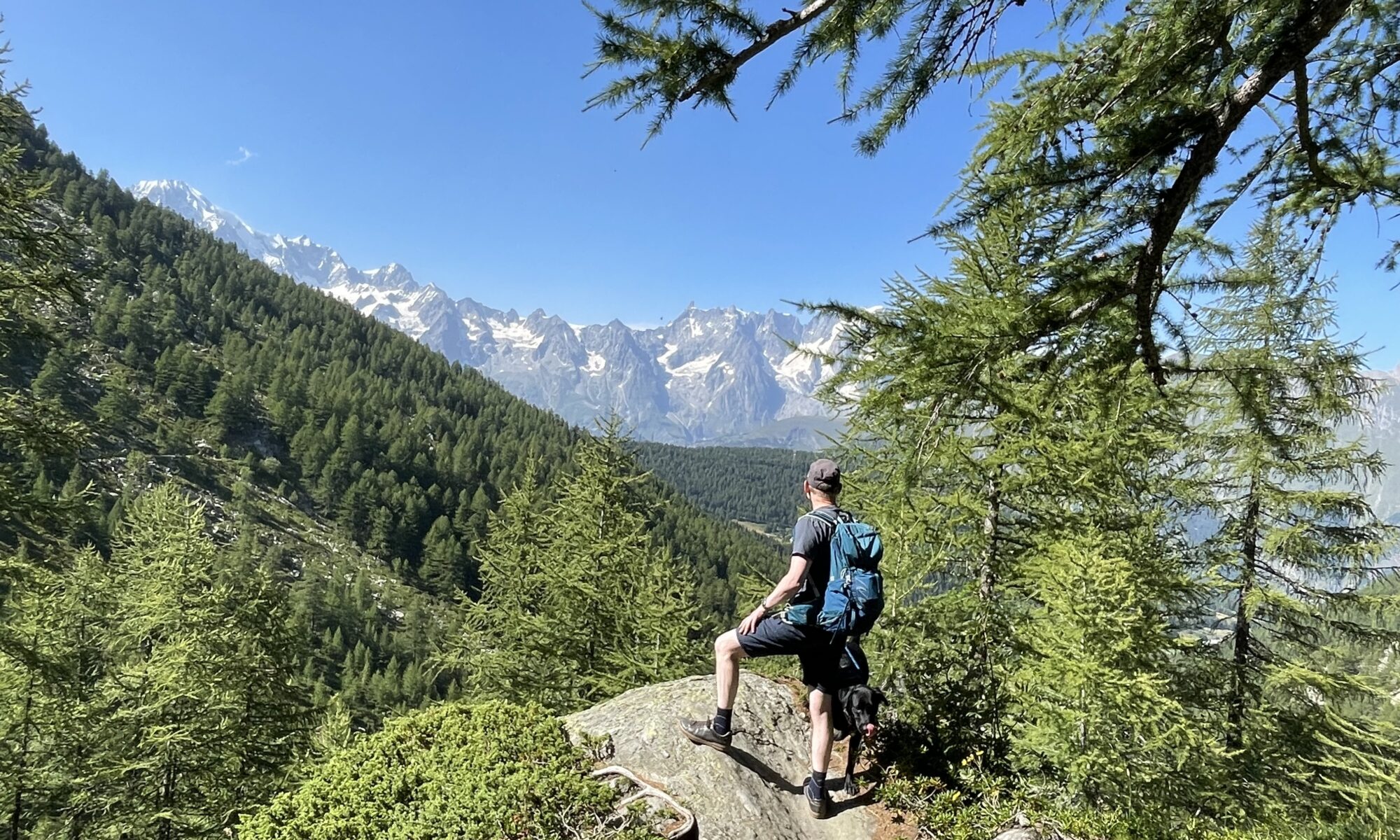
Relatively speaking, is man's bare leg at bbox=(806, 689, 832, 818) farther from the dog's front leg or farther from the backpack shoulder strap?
the backpack shoulder strap

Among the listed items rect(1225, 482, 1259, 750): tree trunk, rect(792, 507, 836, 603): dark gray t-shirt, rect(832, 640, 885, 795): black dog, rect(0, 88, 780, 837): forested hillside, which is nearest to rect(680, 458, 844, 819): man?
rect(792, 507, 836, 603): dark gray t-shirt

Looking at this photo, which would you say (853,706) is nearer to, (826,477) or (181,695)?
(826,477)

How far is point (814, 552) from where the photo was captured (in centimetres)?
438

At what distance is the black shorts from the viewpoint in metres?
4.46

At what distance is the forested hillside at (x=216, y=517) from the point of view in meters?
9.25

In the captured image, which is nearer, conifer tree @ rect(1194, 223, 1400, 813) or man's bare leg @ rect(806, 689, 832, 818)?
man's bare leg @ rect(806, 689, 832, 818)

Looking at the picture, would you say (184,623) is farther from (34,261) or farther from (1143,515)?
(1143,515)

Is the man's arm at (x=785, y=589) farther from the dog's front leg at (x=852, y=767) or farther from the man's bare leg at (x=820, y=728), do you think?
the dog's front leg at (x=852, y=767)

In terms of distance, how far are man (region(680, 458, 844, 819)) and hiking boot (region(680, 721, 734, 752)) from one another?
165 millimetres

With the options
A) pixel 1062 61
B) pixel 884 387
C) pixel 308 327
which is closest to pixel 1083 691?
pixel 884 387

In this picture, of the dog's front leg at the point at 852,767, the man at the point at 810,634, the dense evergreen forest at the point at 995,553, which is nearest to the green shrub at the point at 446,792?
the dense evergreen forest at the point at 995,553

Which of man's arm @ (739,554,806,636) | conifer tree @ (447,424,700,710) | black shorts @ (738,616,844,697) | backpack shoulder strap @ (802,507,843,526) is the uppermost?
backpack shoulder strap @ (802,507,843,526)

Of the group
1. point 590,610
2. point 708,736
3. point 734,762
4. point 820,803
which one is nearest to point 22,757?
point 590,610

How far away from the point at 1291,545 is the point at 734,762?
1067 cm
